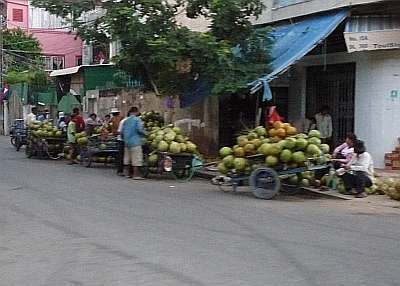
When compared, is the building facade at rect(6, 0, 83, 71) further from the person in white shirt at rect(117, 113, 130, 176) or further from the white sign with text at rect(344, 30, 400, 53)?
the white sign with text at rect(344, 30, 400, 53)

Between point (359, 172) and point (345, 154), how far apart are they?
0.84 m

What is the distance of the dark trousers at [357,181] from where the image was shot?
49.1 feet

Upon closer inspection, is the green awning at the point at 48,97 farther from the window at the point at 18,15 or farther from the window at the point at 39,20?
the window at the point at 18,15

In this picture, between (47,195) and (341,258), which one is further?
(47,195)

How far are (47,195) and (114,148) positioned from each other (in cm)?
646

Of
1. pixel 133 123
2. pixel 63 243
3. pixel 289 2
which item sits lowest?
pixel 63 243

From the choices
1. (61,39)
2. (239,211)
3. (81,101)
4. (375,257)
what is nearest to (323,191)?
(239,211)

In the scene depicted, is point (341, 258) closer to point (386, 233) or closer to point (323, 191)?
point (386, 233)

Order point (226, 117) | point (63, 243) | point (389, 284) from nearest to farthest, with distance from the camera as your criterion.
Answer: point (389, 284), point (63, 243), point (226, 117)

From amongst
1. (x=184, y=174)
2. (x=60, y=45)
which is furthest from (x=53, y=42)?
(x=184, y=174)

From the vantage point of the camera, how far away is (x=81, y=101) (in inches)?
1452

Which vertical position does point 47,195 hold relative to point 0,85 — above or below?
below

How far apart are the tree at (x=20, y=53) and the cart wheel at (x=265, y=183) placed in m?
38.9

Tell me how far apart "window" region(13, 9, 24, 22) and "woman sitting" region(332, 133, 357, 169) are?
1891 inches
